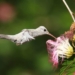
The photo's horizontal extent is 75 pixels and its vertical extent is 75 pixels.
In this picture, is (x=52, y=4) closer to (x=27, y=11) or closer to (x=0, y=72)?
(x=27, y=11)

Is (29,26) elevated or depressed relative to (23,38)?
elevated

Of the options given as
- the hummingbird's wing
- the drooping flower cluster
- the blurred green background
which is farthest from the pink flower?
the blurred green background

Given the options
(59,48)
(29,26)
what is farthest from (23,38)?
(29,26)

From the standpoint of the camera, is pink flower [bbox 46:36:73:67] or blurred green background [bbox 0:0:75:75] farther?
blurred green background [bbox 0:0:75:75]

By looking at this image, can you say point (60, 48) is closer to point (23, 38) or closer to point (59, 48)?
point (59, 48)

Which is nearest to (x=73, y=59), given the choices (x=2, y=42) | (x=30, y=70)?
(x=2, y=42)

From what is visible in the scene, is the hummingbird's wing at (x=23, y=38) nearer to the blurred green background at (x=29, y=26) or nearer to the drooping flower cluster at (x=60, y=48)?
the drooping flower cluster at (x=60, y=48)

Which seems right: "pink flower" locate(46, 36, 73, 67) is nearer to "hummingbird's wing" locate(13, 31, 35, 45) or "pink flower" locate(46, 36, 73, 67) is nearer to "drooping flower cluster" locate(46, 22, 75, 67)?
"drooping flower cluster" locate(46, 22, 75, 67)
